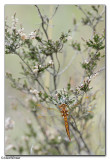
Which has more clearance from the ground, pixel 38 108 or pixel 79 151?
pixel 38 108

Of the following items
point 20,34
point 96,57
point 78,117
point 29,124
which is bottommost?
point 29,124

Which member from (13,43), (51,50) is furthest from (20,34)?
(51,50)

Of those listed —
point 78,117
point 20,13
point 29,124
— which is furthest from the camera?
point 20,13

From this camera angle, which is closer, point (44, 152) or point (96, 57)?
point (96, 57)

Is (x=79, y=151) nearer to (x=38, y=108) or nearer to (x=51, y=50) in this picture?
(x=38, y=108)

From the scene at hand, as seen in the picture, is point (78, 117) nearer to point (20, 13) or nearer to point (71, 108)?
point (71, 108)

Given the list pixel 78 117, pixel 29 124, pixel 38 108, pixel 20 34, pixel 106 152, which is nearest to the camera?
pixel 20 34

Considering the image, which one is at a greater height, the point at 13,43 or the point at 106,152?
the point at 13,43

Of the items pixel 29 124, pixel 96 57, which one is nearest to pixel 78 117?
pixel 96 57

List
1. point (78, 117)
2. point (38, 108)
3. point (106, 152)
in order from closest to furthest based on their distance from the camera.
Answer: point (78, 117)
point (106, 152)
point (38, 108)
